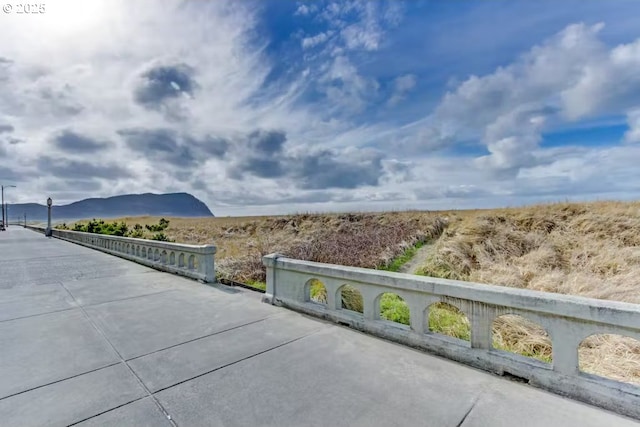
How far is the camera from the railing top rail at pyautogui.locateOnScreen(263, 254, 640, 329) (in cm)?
256

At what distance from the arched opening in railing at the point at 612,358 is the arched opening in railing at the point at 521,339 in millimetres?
467

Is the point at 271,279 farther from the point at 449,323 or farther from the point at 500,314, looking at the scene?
the point at 500,314

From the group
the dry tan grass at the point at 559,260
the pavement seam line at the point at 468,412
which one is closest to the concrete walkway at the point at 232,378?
the pavement seam line at the point at 468,412

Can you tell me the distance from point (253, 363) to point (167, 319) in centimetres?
207

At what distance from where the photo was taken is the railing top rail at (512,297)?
2.56 meters

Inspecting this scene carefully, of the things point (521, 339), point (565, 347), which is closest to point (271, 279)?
point (565, 347)

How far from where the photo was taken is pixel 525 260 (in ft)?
35.1

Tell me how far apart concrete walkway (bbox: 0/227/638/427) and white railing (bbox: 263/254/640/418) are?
0.14 meters

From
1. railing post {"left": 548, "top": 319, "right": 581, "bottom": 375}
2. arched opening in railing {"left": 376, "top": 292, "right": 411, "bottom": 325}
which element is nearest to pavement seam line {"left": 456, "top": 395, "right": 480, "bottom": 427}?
railing post {"left": 548, "top": 319, "right": 581, "bottom": 375}

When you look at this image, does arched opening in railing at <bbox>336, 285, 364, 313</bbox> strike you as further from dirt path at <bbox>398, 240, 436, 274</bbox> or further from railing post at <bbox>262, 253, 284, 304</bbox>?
dirt path at <bbox>398, 240, 436, 274</bbox>

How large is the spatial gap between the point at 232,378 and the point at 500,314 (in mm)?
2597

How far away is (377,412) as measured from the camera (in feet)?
8.35

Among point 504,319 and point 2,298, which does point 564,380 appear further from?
point 2,298

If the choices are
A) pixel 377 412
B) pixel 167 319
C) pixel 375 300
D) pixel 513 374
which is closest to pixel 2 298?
pixel 167 319
